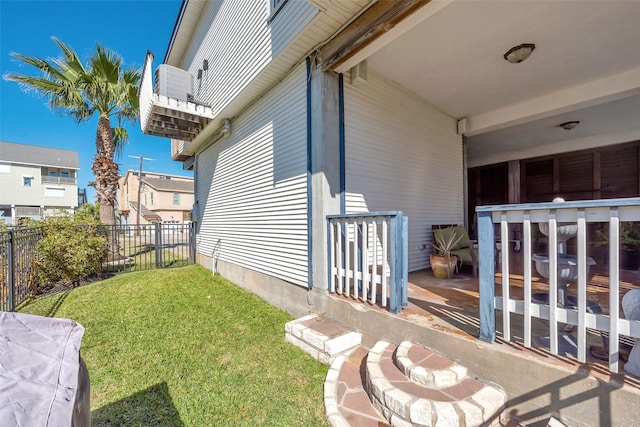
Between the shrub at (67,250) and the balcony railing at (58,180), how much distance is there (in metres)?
23.7

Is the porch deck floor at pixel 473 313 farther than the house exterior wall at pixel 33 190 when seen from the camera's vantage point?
No

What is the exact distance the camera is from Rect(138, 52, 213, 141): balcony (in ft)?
18.0

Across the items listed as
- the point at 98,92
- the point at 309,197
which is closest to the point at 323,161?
the point at 309,197

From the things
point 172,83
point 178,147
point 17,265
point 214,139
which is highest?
point 172,83

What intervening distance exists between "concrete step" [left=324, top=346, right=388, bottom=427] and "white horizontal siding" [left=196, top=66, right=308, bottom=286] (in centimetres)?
135

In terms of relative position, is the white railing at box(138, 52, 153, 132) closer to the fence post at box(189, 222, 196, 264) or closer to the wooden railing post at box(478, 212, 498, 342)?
the fence post at box(189, 222, 196, 264)

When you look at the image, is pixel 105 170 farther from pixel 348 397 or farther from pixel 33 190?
pixel 33 190

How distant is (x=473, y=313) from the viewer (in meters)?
2.63

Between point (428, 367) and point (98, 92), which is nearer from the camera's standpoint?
point (428, 367)

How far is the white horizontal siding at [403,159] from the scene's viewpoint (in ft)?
12.6

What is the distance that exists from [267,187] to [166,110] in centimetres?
306

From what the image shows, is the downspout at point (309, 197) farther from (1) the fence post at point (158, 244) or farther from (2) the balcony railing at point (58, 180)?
(2) the balcony railing at point (58, 180)

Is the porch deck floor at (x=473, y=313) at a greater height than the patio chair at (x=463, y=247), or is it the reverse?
the patio chair at (x=463, y=247)

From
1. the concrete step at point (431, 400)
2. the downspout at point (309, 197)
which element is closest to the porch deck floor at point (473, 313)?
the concrete step at point (431, 400)
